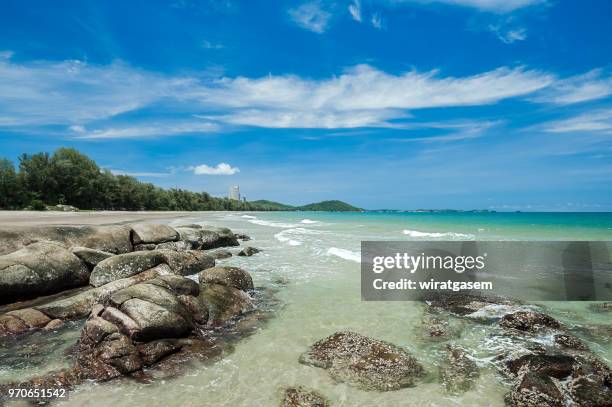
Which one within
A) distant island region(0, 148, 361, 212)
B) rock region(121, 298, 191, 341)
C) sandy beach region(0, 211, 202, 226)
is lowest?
rock region(121, 298, 191, 341)

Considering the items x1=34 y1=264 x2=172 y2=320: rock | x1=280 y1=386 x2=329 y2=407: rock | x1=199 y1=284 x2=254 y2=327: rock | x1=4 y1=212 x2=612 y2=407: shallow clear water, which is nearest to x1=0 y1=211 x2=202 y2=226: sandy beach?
x1=34 y1=264 x2=172 y2=320: rock

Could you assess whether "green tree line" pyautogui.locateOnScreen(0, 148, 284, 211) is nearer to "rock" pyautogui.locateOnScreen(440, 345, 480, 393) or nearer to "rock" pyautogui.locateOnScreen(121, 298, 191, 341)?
"rock" pyautogui.locateOnScreen(121, 298, 191, 341)

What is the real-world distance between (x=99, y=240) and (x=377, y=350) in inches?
542

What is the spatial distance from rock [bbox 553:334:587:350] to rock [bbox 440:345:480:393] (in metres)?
2.38

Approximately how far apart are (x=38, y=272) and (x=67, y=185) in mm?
74207

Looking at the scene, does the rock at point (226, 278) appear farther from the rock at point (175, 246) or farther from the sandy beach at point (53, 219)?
the sandy beach at point (53, 219)

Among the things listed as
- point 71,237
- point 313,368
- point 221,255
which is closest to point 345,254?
point 221,255

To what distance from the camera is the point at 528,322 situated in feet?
29.9

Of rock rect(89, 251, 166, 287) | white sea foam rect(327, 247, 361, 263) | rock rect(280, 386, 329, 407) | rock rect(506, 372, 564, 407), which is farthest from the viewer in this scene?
white sea foam rect(327, 247, 361, 263)

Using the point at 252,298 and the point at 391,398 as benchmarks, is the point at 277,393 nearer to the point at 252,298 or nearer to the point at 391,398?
the point at 391,398

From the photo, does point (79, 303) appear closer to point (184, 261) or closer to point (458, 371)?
point (184, 261)

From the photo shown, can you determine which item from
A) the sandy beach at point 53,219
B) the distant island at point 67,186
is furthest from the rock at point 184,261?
the distant island at point 67,186

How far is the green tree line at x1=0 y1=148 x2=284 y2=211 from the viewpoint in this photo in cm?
6159

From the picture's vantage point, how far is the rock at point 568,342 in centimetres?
798
